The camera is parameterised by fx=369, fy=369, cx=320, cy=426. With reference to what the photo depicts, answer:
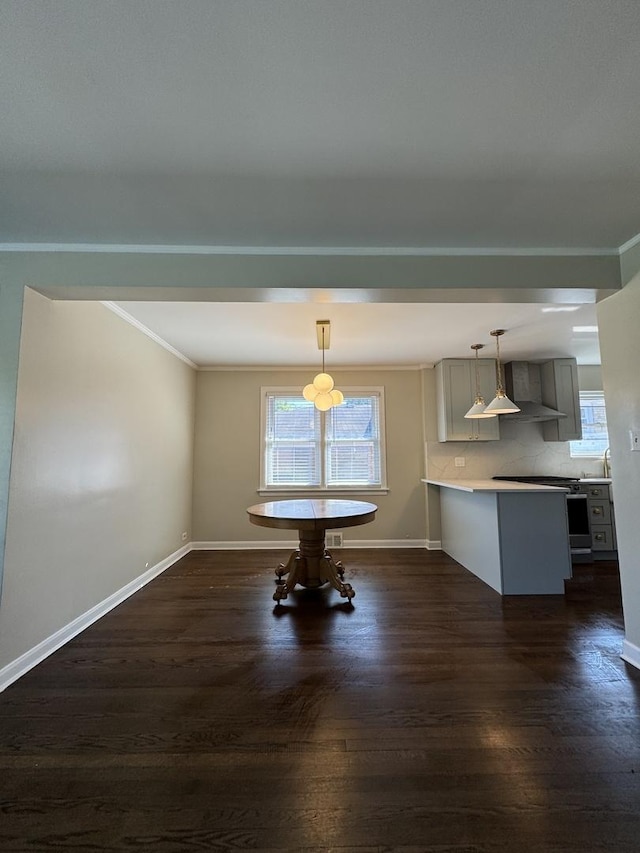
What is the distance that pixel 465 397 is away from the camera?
15.9 ft

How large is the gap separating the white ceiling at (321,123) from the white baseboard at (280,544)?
3.99 meters

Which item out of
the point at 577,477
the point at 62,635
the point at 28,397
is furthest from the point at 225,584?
the point at 577,477

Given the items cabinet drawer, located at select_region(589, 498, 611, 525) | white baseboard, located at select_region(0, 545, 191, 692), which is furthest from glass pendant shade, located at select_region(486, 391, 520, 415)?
white baseboard, located at select_region(0, 545, 191, 692)

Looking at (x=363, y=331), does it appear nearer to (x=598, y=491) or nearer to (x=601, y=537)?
(x=598, y=491)

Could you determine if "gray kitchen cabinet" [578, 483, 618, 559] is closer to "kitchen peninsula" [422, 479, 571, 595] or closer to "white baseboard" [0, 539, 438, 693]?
"kitchen peninsula" [422, 479, 571, 595]

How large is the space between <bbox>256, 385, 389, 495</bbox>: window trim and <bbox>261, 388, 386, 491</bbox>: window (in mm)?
14

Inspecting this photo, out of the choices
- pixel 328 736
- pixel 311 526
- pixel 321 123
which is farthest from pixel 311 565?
pixel 321 123

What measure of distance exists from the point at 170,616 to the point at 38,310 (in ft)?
7.91

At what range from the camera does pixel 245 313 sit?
10.6 feet

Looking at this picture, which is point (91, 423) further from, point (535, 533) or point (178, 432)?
point (535, 533)

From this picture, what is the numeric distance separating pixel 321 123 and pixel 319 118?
0.02 meters

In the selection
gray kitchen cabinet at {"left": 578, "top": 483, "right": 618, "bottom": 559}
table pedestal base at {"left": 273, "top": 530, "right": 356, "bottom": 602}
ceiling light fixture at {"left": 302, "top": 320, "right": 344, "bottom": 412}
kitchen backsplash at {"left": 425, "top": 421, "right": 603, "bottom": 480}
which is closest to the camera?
table pedestal base at {"left": 273, "top": 530, "right": 356, "bottom": 602}

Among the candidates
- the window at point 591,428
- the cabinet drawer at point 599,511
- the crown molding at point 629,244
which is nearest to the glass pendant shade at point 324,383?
the crown molding at point 629,244

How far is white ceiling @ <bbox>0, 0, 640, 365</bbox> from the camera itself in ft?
3.61
